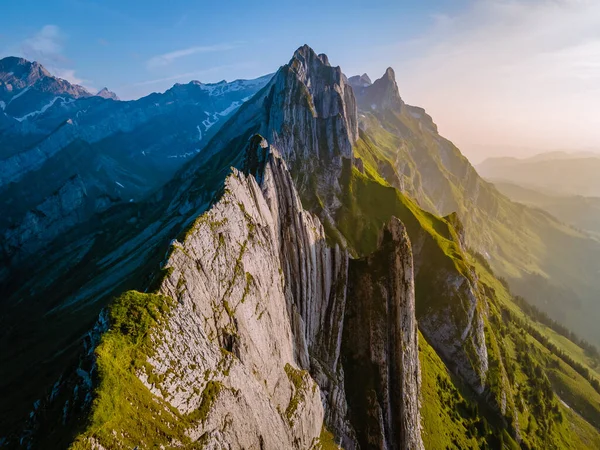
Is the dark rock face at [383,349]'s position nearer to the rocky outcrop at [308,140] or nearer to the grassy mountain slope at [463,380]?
the grassy mountain slope at [463,380]

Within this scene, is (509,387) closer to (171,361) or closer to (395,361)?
(395,361)

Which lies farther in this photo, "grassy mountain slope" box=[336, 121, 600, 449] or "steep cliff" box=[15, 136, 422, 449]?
"grassy mountain slope" box=[336, 121, 600, 449]

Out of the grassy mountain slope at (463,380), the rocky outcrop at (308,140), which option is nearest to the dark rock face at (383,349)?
the grassy mountain slope at (463,380)

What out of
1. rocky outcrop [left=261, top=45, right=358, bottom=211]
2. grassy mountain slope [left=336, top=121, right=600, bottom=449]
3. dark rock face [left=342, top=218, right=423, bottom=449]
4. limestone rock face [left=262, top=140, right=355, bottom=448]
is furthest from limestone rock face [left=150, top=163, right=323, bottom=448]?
rocky outcrop [left=261, top=45, right=358, bottom=211]

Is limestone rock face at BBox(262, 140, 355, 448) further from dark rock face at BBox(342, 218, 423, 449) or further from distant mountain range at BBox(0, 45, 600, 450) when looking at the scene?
dark rock face at BBox(342, 218, 423, 449)

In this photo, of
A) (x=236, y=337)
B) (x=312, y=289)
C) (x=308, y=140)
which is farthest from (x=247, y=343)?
(x=308, y=140)

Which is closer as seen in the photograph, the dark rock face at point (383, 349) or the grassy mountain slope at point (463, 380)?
the dark rock face at point (383, 349)

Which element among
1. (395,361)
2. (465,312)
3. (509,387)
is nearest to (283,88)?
(465,312)

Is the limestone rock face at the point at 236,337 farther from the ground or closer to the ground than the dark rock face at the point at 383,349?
farther from the ground

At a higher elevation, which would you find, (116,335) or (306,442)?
(116,335)
